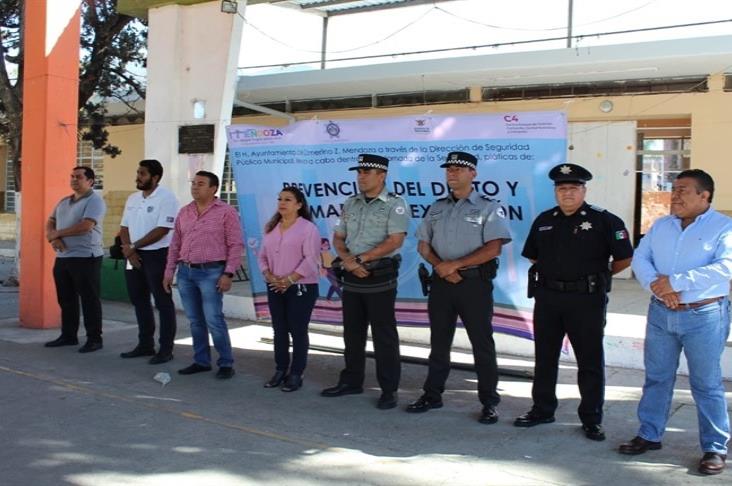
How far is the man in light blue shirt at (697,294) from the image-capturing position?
13.9 ft

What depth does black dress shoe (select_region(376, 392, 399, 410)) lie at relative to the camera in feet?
18.3

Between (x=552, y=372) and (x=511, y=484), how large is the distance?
1.16 metres

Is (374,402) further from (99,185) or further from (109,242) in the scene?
(99,185)

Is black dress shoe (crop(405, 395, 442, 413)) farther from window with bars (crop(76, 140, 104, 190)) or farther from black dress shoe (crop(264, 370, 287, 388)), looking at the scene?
window with bars (crop(76, 140, 104, 190))

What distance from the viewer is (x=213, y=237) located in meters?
6.41

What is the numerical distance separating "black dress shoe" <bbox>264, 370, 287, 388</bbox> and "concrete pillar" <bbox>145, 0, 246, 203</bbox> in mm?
3958

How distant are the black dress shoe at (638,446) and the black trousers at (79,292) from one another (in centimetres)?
516

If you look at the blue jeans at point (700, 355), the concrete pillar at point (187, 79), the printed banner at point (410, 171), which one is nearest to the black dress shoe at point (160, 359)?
the printed banner at point (410, 171)

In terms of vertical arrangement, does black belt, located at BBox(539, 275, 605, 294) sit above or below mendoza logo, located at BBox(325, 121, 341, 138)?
below

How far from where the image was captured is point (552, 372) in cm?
509

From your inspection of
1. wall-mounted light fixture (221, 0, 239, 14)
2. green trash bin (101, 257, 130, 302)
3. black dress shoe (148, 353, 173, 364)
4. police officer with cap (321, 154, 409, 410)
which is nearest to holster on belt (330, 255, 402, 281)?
police officer with cap (321, 154, 409, 410)

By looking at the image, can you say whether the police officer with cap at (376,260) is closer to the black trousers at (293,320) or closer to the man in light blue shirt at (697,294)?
the black trousers at (293,320)

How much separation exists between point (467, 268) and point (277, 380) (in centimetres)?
198

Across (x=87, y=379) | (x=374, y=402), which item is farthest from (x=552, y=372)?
(x=87, y=379)
